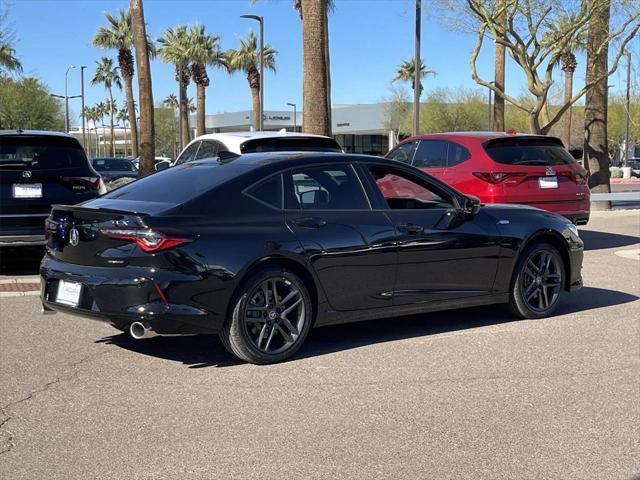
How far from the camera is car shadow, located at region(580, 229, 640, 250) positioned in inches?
520

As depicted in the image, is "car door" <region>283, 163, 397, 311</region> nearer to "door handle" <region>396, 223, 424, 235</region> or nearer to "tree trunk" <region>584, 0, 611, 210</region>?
"door handle" <region>396, 223, 424, 235</region>

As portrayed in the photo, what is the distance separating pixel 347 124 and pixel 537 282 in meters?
72.0

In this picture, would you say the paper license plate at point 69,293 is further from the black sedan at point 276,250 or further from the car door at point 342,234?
the car door at point 342,234

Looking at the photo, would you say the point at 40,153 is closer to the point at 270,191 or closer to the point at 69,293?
the point at 69,293

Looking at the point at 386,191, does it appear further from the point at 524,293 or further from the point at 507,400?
the point at 507,400

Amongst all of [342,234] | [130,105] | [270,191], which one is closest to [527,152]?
[342,234]

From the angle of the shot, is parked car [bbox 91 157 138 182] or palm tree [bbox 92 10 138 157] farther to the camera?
palm tree [bbox 92 10 138 157]

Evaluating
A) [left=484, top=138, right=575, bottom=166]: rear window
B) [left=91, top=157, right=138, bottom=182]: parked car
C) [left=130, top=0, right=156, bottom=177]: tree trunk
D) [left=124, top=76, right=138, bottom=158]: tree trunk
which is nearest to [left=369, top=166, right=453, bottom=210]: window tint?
[left=484, top=138, right=575, bottom=166]: rear window

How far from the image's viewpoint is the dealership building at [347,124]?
A: 76.7 m

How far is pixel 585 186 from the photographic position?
38.2 feet

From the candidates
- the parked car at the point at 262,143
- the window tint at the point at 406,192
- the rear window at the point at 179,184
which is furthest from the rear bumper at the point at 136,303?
the parked car at the point at 262,143

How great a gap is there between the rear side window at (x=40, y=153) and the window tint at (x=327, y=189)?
4.43 m

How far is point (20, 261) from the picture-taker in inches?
438

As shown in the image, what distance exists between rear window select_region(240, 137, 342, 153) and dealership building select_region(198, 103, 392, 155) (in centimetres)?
6086
